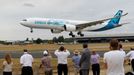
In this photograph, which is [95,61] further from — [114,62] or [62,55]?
[114,62]

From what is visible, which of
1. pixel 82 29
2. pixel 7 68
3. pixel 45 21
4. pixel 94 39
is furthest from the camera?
pixel 94 39

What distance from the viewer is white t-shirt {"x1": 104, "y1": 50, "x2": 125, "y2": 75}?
1023 centimetres

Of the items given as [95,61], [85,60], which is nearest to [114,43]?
[85,60]

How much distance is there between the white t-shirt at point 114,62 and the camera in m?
10.2

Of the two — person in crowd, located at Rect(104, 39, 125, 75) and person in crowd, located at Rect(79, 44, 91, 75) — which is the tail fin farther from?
person in crowd, located at Rect(104, 39, 125, 75)

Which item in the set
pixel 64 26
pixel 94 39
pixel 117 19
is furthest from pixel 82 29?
pixel 94 39

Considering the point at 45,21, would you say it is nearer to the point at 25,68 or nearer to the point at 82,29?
the point at 82,29

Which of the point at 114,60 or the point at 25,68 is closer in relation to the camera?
the point at 114,60

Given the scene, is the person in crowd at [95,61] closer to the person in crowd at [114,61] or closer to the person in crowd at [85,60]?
the person in crowd at [85,60]

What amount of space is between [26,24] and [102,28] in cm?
2093

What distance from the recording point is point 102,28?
95562 millimetres

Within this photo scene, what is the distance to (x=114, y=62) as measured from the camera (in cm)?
1030

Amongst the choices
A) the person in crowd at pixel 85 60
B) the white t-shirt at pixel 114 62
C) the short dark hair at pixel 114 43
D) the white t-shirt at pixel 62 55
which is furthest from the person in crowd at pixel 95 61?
the short dark hair at pixel 114 43

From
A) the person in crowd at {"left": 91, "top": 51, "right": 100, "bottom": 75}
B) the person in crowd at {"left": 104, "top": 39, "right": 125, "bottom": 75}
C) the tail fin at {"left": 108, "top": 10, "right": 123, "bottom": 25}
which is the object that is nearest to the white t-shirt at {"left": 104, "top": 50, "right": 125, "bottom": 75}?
the person in crowd at {"left": 104, "top": 39, "right": 125, "bottom": 75}
